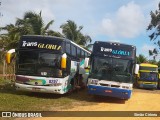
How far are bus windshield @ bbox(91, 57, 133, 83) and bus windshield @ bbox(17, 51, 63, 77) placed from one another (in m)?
2.02

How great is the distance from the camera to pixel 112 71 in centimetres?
1812

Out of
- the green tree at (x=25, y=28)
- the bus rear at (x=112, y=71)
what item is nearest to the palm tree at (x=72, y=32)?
the green tree at (x=25, y=28)

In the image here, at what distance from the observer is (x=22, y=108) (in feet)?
45.2

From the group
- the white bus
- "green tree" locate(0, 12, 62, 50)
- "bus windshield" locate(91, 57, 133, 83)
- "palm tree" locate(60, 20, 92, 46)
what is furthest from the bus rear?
"palm tree" locate(60, 20, 92, 46)

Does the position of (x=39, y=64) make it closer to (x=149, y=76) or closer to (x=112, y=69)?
(x=112, y=69)

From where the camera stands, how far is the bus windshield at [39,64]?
17.6 metres

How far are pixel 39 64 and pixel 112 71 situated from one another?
389 centimetres

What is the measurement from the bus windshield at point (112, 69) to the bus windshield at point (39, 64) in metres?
2.02

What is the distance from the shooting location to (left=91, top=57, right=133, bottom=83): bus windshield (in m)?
18.1

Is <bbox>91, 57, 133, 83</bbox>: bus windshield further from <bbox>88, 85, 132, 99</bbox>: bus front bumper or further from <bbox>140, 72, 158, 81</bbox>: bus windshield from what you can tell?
<bbox>140, 72, 158, 81</bbox>: bus windshield

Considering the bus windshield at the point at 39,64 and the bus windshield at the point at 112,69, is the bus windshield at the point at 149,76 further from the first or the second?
the bus windshield at the point at 39,64

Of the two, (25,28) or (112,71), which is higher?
(25,28)

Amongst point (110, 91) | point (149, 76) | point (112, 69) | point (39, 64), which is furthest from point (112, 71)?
point (149, 76)

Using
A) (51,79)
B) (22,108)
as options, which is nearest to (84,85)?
(51,79)
